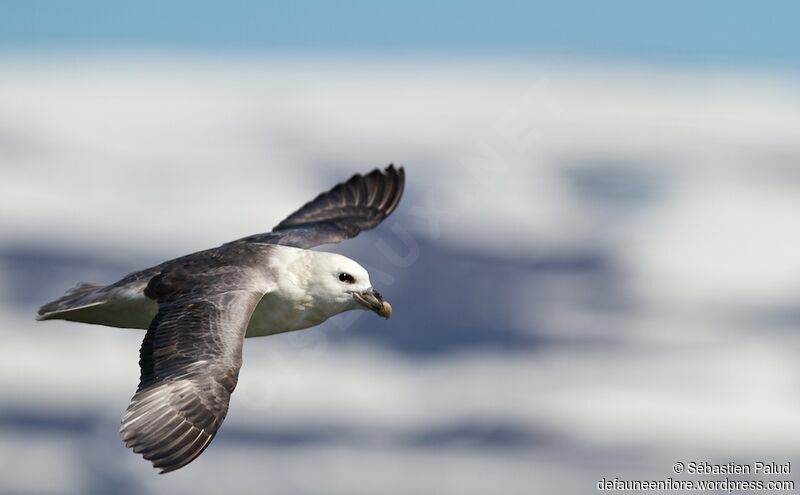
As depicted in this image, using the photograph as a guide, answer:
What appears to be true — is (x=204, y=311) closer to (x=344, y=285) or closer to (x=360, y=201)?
(x=344, y=285)

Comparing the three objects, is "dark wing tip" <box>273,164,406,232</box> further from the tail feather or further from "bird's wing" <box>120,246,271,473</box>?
"bird's wing" <box>120,246,271,473</box>

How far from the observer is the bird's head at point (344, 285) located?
51.6 ft

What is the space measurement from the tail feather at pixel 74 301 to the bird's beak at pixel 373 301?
2.77 m

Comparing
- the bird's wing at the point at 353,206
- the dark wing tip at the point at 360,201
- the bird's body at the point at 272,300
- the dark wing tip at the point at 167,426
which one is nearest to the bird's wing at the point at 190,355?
the dark wing tip at the point at 167,426

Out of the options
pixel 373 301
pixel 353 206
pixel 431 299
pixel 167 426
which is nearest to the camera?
pixel 167 426

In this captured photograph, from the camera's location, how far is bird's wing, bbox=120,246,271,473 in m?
13.4

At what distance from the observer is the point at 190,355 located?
14.2 meters

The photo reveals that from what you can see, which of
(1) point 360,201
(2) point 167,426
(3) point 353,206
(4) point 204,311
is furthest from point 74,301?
(1) point 360,201

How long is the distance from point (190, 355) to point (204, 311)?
0.70 meters

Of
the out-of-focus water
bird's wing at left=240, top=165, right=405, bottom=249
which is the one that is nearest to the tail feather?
bird's wing at left=240, top=165, right=405, bottom=249

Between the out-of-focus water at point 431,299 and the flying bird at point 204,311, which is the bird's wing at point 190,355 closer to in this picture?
the flying bird at point 204,311

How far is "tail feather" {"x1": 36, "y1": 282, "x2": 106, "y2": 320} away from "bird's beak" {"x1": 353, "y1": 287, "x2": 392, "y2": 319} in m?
2.77

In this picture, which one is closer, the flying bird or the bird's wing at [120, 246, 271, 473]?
the bird's wing at [120, 246, 271, 473]

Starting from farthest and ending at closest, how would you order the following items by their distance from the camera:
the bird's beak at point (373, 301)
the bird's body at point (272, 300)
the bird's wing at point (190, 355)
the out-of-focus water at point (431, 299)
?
the out-of-focus water at point (431, 299), the bird's body at point (272, 300), the bird's beak at point (373, 301), the bird's wing at point (190, 355)
